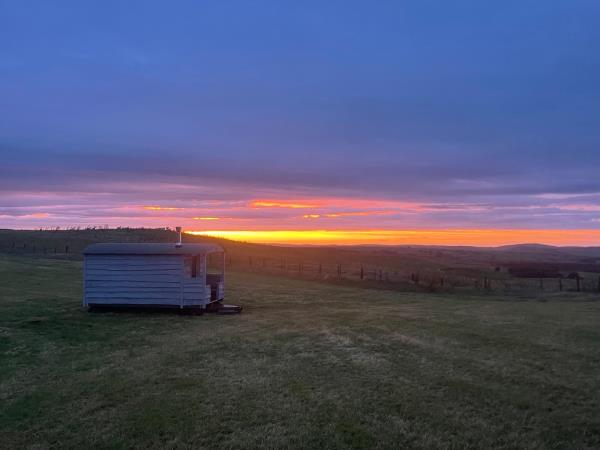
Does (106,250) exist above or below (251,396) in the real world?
above

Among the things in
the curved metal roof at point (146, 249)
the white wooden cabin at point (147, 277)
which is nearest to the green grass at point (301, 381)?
the white wooden cabin at point (147, 277)

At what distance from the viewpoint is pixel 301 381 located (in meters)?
9.78

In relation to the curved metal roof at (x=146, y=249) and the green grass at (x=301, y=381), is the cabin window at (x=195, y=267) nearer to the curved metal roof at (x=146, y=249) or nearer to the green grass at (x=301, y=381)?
the curved metal roof at (x=146, y=249)

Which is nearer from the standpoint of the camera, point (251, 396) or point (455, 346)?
point (251, 396)

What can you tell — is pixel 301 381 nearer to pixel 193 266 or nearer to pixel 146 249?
pixel 193 266

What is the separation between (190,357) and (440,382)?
19.4 ft

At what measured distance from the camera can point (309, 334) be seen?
48.9 feet

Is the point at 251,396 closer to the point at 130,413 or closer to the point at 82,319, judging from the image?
the point at 130,413

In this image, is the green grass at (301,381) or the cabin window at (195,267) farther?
the cabin window at (195,267)

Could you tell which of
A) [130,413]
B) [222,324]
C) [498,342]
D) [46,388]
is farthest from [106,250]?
[498,342]

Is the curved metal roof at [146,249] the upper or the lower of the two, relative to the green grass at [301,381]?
upper

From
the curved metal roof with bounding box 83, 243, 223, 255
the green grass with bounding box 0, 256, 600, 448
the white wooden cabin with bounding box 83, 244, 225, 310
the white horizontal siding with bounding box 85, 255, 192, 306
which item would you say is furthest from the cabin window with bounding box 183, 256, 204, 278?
the green grass with bounding box 0, 256, 600, 448

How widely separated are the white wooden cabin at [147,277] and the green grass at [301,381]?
1.80 metres

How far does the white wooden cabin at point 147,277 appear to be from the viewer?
20516 millimetres
